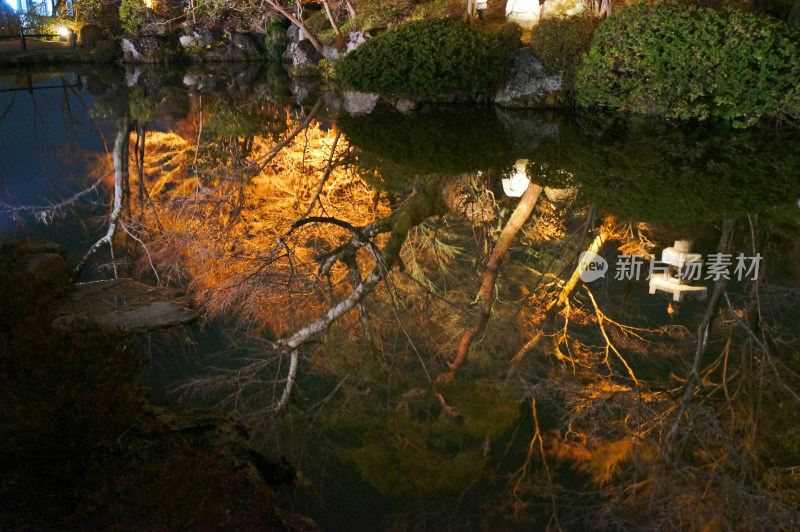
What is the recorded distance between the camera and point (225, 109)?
42.8ft

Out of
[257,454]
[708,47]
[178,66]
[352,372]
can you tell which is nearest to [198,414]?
[257,454]

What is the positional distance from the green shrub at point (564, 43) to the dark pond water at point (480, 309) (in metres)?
2.56

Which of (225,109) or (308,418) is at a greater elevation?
(225,109)

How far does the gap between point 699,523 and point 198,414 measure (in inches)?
92.8

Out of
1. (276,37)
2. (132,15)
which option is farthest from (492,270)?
(132,15)

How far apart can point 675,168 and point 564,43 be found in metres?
4.97

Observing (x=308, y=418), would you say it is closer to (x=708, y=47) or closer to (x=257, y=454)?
(x=257, y=454)

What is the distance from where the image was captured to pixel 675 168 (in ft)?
24.5

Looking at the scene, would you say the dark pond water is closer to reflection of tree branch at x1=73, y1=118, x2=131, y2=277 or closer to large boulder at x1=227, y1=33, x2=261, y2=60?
reflection of tree branch at x1=73, y1=118, x2=131, y2=277

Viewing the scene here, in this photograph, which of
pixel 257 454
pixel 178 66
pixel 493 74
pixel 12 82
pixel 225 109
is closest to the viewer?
pixel 257 454

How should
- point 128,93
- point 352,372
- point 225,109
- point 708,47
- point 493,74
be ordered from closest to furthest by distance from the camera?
point 352,372 → point 708,47 → point 493,74 → point 225,109 → point 128,93

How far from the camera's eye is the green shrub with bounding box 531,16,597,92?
1153 cm

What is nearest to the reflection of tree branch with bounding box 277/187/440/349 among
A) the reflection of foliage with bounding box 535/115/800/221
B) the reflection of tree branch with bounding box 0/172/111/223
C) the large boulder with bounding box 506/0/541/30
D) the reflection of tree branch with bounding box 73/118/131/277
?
the reflection of foliage with bounding box 535/115/800/221

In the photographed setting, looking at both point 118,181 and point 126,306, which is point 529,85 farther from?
point 126,306
